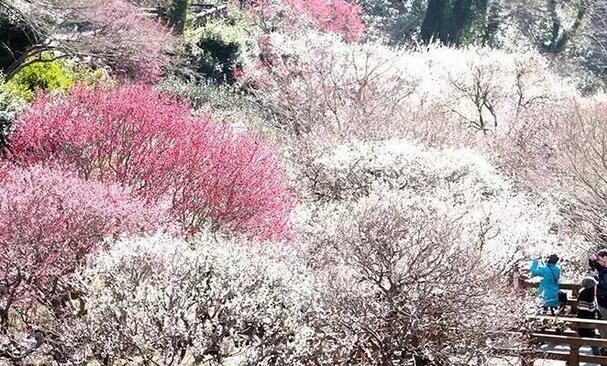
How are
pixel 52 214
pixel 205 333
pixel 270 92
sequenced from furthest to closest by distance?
pixel 270 92 < pixel 52 214 < pixel 205 333

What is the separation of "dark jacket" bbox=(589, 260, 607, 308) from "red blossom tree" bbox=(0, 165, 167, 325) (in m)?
5.65

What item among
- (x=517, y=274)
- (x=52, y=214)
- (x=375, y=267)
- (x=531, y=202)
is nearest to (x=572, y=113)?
(x=531, y=202)

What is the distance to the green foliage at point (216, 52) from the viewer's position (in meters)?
25.6

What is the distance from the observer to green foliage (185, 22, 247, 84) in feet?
84.0

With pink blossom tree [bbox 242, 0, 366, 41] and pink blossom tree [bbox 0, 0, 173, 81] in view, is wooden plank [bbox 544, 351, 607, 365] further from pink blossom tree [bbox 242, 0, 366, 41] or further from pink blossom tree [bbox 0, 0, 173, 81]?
pink blossom tree [bbox 242, 0, 366, 41]

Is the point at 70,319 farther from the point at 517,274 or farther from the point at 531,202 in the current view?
the point at 531,202

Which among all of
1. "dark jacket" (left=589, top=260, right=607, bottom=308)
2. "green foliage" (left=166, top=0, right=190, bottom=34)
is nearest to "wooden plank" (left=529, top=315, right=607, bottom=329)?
"dark jacket" (left=589, top=260, right=607, bottom=308)

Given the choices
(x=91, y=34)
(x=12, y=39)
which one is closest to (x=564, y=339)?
(x=91, y=34)

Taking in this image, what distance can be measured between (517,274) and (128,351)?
246 inches

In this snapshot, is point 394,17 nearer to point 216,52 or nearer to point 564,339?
point 216,52

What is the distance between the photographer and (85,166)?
512 inches

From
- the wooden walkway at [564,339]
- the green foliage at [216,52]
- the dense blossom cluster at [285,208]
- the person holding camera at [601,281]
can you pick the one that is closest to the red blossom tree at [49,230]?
the dense blossom cluster at [285,208]

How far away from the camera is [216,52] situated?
25.8 meters

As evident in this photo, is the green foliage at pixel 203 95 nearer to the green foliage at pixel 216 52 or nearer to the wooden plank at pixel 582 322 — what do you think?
the green foliage at pixel 216 52
